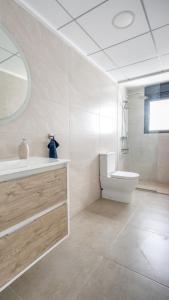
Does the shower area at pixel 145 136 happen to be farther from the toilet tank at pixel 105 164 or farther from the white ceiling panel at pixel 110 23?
the white ceiling panel at pixel 110 23

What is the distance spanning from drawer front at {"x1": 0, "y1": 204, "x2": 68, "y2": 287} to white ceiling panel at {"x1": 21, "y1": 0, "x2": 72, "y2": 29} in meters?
1.74

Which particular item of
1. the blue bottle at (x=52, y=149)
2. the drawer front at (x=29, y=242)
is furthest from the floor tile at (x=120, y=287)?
the blue bottle at (x=52, y=149)

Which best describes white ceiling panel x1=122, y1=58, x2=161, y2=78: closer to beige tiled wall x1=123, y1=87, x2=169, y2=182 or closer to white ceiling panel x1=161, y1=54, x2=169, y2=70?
white ceiling panel x1=161, y1=54, x2=169, y2=70

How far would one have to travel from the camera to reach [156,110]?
11.0 feet

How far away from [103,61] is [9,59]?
1524 mm

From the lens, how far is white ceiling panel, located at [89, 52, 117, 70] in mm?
2160

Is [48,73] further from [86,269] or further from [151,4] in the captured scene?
[86,269]

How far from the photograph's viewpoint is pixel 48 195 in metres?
1.04

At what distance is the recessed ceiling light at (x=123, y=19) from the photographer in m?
1.48

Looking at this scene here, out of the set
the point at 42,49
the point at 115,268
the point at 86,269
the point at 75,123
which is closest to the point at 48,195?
the point at 86,269

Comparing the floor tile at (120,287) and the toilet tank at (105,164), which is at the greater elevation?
the toilet tank at (105,164)

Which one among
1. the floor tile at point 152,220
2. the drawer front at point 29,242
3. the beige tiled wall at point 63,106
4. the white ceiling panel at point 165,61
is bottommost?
the floor tile at point 152,220

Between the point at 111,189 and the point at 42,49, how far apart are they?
2105 mm

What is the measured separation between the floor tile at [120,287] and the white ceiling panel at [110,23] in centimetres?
225
